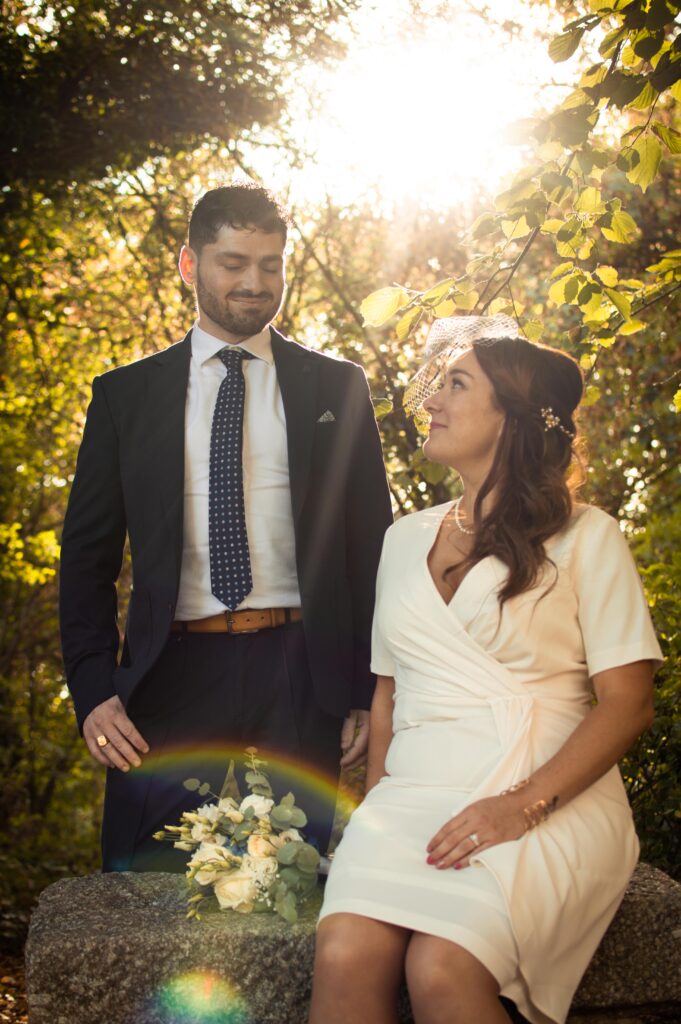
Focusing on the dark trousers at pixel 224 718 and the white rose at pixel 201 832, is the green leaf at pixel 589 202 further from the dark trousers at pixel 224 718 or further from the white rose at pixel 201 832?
the white rose at pixel 201 832

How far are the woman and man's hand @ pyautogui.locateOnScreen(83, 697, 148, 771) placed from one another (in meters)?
0.66

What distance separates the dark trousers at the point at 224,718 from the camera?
3.28m

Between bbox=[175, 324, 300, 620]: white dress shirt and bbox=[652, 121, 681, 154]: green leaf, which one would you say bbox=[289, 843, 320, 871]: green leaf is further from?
bbox=[652, 121, 681, 154]: green leaf

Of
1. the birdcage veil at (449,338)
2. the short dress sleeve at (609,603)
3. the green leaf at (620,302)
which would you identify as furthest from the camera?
the green leaf at (620,302)

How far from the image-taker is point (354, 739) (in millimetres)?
3398

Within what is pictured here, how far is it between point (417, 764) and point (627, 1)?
5.94 feet

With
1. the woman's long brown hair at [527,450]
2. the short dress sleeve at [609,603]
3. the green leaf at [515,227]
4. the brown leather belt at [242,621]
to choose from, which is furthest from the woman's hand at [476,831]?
the green leaf at [515,227]

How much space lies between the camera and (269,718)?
10.8ft

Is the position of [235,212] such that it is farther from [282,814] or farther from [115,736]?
[282,814]

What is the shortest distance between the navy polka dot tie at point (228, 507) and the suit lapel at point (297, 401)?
0.46 feet

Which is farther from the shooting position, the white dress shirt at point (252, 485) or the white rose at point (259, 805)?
the white dress shirt at point (252, 485)

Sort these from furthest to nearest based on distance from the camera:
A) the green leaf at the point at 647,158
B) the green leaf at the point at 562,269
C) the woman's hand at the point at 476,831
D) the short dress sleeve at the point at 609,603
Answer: the green leaf at the point at 562,269, the green leaf at the point at 647,158, the short dress sleeve at the point at 609,603, the woman's hand at the point at 476,831

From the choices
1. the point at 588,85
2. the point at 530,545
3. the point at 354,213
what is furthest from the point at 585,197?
the point at 354,213

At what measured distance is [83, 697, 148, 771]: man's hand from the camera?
3248mm
